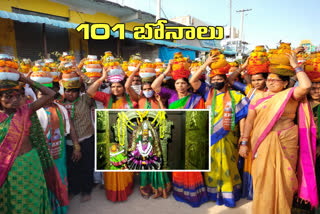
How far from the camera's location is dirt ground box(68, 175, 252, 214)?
3486mm

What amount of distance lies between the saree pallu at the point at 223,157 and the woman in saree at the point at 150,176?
2.43ft

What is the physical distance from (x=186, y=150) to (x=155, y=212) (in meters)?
1.95

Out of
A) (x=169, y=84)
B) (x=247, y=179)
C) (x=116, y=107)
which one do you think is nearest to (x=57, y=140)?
(x=116, y=107)

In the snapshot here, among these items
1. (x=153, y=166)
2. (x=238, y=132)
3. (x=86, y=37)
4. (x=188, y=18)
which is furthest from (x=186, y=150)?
(x=188, y=18)

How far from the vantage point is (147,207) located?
→ 3604mm

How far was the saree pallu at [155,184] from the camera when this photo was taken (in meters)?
3.87

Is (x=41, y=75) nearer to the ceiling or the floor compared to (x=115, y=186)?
nearer to the ceiling

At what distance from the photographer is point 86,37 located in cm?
1134

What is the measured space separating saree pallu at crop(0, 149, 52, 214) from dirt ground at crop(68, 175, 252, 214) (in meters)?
1.18

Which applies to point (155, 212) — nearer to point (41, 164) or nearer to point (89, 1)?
point (41, 164)

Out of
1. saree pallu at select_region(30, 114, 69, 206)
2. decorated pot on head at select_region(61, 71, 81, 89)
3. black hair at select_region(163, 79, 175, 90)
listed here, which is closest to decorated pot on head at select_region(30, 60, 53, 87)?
decorated pot on head at select_region(61, 71, 81, 89)

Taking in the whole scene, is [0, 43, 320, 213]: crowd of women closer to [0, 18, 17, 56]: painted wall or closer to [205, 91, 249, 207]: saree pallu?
[205, 91, 249, 207]: saree pallu

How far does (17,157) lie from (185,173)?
2337 mm

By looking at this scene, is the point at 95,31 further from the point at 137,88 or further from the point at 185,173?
the point at 185,173
